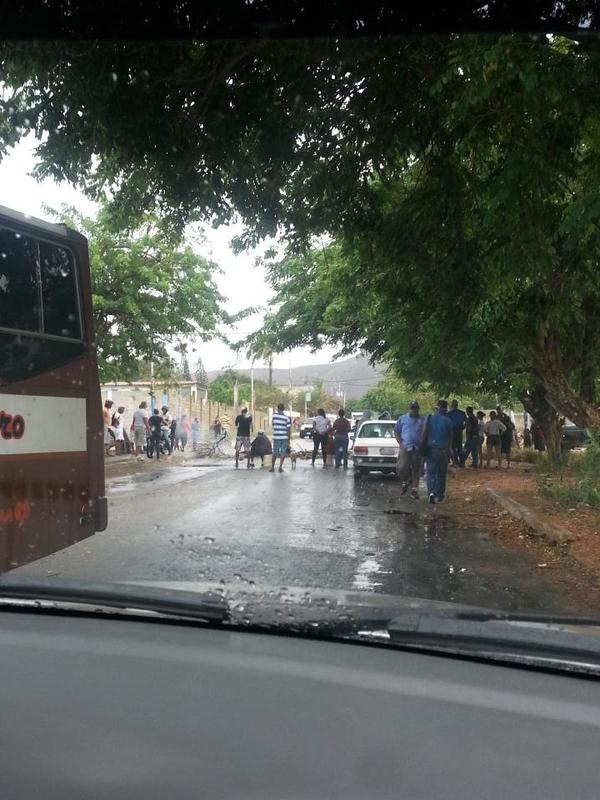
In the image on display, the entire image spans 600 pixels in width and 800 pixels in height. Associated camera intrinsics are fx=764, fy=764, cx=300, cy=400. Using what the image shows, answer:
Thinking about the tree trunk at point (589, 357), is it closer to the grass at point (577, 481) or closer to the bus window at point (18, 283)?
the grass at point (577, 481)

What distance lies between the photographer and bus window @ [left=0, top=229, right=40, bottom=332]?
16.0 feet

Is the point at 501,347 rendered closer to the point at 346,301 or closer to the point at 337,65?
the point at 346,301

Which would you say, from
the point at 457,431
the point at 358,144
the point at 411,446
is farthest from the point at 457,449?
the point at 358,144

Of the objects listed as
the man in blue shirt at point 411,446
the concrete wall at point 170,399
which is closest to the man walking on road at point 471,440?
the man in blue shirt at point 411,446

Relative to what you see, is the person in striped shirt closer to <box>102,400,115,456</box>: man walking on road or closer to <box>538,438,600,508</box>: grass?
<box>538,438,600,508</box>: grass

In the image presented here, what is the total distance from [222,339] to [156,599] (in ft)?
10.6

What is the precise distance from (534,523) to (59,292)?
524cm

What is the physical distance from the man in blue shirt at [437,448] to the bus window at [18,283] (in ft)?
23.8


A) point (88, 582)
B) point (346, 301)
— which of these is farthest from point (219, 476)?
point (88, 582)

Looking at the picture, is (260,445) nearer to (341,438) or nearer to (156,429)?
(156,429)

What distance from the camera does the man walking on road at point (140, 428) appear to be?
778cm

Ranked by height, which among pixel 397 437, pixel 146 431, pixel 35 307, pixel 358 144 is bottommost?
pixel 397 437

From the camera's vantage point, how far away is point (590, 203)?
5730 mm

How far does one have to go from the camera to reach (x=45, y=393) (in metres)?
5.55
